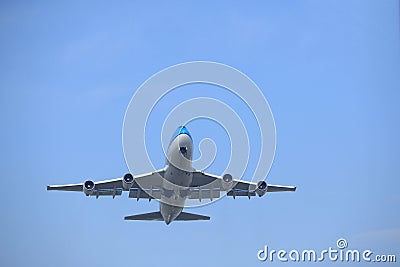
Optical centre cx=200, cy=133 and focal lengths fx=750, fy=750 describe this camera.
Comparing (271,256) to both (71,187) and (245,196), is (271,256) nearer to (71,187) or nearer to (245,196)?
(245,196)

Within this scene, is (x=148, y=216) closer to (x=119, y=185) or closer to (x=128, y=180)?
(x=119, y=185)

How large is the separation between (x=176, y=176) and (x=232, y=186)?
4457 mm

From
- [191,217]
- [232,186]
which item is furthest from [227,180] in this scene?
[191,217]

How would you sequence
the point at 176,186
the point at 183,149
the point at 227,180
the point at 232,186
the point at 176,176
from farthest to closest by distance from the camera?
the point at 232,186, the point at 227,180, the point at 176,186, the point at 176,176, the point at 183,149

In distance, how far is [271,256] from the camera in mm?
38938

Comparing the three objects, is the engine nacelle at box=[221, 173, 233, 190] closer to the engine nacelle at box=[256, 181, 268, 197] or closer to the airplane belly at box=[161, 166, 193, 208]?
the engine nacelle at box=[256, 181, 268, 197]

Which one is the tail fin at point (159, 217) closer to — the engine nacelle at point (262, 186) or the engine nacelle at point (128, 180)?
the engine nacelle at point (128, 180)

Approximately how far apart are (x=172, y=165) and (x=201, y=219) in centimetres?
695

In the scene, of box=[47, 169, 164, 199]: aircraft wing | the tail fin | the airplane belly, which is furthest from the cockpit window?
the tail fin

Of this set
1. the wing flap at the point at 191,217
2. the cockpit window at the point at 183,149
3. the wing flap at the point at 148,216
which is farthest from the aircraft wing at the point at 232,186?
the cockpit window at the point at 183,149

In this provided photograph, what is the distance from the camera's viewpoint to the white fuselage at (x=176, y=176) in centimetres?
4003

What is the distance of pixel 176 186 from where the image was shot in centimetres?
4256

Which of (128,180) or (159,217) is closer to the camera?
(128,180)

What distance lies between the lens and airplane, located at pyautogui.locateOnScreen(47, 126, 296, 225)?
40594mm
